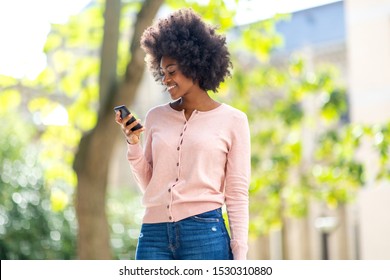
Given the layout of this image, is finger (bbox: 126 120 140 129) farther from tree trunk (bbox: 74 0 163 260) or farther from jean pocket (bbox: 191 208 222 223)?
tree trunk (bbox: 74 0 163 260)

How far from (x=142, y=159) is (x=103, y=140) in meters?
3.62

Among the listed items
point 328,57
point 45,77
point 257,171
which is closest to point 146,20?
point 45,77

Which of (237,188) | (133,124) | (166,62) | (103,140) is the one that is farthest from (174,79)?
(103,140)

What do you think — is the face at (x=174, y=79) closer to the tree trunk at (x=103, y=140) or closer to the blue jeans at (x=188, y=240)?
the blue jeans at (x=188, y=240)

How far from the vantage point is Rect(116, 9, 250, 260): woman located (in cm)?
240

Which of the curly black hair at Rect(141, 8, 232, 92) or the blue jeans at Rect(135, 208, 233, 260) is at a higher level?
the curly black hair at Rect(141, 8, 232, 92)

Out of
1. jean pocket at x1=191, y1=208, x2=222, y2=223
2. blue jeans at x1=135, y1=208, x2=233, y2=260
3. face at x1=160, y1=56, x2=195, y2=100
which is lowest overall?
blue jeans at x1=135, y1=208, x2=233, y2=260

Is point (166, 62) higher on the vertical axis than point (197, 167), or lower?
higher

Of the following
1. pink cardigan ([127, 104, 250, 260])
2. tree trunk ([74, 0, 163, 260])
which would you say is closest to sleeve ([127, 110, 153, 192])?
pink cardigan ([127, 104, 250, 260])

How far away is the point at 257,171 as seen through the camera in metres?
9.80

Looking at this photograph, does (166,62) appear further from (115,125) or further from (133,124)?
(115,125)

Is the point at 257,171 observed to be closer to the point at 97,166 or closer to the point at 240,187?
the point at 97,166

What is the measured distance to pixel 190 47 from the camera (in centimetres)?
244
